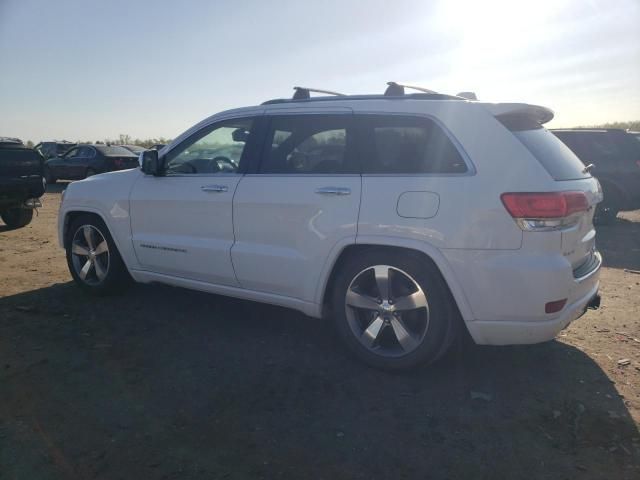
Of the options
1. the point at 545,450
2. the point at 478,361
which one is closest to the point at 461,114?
the point at 478,361

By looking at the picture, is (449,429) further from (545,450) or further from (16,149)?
(16,149)

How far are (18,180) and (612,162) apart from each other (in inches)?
428

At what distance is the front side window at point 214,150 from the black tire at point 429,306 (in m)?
1.39

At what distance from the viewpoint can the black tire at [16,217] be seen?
957 centimetres

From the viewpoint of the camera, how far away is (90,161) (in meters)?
18.2

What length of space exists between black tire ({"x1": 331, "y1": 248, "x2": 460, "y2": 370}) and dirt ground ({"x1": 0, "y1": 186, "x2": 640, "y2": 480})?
151 mm

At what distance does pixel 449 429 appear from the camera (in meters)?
2.90

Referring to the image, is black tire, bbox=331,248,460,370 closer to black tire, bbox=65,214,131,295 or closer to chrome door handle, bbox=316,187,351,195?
chrome door handle, bbox=316,187,351,195

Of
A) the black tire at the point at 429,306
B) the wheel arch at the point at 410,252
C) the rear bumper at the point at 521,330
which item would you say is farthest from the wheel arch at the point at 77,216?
the rear bumper at the point at 521,330

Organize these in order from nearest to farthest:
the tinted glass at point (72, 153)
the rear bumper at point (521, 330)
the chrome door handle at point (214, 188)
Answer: the rear bumper at point (521, 330)
the chrome door handle at point (214, 188)
the tinted glass at point (72, 153)

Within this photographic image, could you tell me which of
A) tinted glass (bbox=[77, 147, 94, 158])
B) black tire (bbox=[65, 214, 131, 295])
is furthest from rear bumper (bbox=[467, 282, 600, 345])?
tinted glass (bbox=[77, 147, 94, 158])

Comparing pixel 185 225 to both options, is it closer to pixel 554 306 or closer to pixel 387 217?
pixel 387 217

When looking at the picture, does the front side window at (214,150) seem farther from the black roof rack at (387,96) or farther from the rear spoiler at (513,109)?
the rear spoiler at (513,109)

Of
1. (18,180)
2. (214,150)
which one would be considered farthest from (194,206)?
(18,180)
